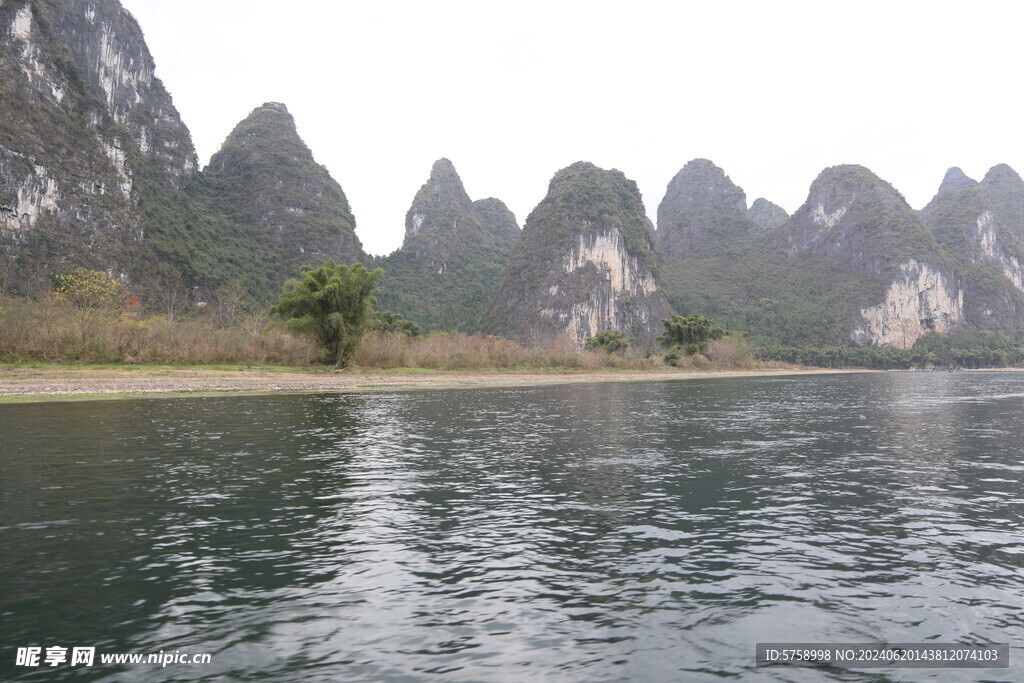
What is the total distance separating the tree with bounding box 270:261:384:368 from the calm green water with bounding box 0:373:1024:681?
39343 mm

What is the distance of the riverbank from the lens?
3591 centimetres

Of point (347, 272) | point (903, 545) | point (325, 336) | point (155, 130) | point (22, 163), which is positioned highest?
point (155, 130)

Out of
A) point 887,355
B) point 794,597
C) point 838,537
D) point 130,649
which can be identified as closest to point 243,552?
point 130,649

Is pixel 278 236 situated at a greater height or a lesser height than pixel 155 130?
lesser

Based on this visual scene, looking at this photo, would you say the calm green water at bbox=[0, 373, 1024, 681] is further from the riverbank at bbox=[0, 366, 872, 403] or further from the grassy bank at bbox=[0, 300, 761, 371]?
the grassy bank at bbox=[0, 300, 761, 371]

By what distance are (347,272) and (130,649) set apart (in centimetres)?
5781

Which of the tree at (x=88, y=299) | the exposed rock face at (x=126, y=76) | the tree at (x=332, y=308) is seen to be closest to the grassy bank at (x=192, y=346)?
the tree at (x=88, y=299)

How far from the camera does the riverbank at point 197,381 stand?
3591 centimetres

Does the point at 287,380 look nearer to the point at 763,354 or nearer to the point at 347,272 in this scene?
the point at 347,272

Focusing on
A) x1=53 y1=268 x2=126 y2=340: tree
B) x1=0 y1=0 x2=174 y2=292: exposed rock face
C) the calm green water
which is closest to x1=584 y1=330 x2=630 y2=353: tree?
x1=53 y1=268 x2=126 y2=340: tree

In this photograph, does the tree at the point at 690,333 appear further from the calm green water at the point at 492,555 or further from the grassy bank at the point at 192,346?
the calm green water at the point at 492,555

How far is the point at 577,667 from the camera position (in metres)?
→ 6.00

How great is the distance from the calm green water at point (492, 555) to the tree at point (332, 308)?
39.3 meters

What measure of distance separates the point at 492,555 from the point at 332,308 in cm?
5416
